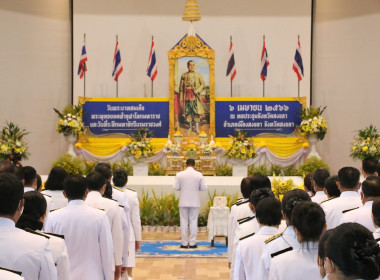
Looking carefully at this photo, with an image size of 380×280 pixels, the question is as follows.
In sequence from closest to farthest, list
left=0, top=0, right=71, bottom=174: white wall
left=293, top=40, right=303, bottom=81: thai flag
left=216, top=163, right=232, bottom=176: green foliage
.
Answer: left=216, top=163, right=232, bottom=176: green foliage < left=0, top=0, right=71, bottom=174: white wall < left=293, top=40, right=303, bottom=81: thai flag

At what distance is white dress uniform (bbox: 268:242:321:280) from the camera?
3.71 meters

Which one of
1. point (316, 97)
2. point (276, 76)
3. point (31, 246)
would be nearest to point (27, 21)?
point (276, 76)

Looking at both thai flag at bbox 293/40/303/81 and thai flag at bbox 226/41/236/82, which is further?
thai flag at bbox 226/41/236/82

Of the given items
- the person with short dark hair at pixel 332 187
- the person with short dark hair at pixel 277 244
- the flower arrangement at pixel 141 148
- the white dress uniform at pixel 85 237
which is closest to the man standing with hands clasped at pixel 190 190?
the flower arrangement at pixel 141 148

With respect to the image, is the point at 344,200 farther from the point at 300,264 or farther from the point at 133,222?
the point at 133,222

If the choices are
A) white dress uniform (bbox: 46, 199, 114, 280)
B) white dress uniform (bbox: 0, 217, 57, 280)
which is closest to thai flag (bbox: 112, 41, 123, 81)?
white dress uniform (bbox: 46, 199, 114, 280)

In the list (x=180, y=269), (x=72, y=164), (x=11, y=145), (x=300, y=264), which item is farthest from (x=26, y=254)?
(x=72, y=164)

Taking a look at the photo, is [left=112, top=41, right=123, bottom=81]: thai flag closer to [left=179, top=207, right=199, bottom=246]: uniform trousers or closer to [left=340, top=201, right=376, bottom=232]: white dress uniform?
[left=179, top=207, right=199, bottom=246]: uniform trousers

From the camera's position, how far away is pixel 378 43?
1798cm

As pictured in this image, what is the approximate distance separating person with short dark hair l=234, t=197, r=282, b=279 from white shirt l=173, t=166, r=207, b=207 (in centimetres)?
728

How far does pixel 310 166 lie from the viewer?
1639cm

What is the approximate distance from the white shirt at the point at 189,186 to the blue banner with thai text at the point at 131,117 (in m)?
6.39

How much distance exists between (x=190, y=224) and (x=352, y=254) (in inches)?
381

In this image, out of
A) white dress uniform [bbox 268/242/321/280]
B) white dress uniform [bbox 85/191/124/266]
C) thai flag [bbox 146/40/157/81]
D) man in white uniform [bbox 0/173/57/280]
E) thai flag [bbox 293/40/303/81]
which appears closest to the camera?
man in white uniform [bbox 0/173/57/280]
